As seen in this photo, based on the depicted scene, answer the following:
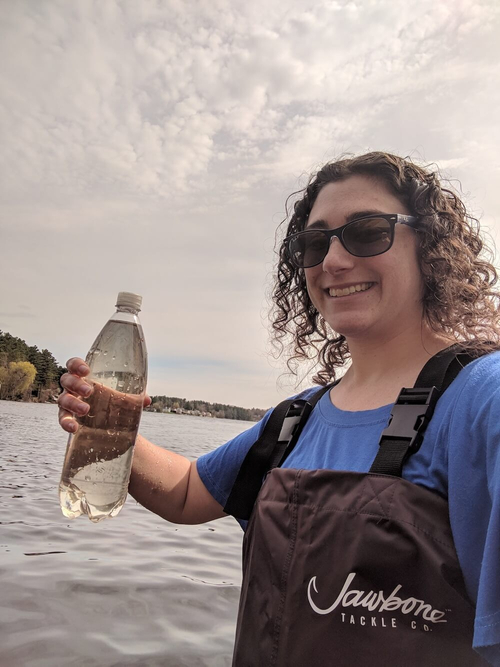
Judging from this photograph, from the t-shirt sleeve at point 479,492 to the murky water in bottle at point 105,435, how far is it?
1.48m

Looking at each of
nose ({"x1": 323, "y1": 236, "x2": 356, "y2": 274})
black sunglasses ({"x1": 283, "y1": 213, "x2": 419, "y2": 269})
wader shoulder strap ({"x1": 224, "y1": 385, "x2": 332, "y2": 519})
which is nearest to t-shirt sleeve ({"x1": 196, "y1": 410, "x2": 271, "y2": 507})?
wader shoulder strap ({"x1": 224, "y1": 385, "x2": 332, "y2": 519})

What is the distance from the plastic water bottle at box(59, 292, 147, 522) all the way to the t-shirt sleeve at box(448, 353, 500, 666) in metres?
1.48

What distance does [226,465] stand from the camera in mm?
2730

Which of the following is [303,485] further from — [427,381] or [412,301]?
[412,301]

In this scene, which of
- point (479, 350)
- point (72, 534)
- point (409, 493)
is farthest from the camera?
point (72, 534)

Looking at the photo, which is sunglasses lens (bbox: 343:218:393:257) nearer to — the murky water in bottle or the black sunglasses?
the black sunglasses

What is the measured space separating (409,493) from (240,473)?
1109 millimetres

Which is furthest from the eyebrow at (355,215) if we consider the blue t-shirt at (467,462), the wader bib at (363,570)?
the blue t-shirt at (467,462)

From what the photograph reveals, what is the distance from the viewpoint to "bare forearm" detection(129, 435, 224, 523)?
2.76 meters

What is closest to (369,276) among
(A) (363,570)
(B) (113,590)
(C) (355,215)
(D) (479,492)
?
(C) (355,215)

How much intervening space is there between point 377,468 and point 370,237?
3.39 ft

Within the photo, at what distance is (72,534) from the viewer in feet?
17.4

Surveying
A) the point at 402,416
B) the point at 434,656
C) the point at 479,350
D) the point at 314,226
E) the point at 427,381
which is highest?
the point at 314,226

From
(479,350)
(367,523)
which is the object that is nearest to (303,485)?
(367,523)
